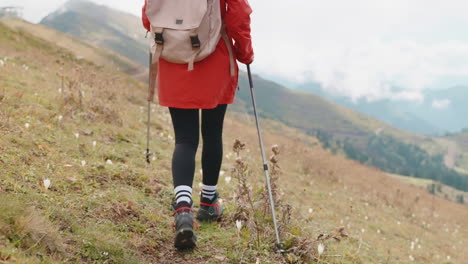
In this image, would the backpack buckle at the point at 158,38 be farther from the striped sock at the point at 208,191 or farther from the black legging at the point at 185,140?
the striped sock at the point at 208,191

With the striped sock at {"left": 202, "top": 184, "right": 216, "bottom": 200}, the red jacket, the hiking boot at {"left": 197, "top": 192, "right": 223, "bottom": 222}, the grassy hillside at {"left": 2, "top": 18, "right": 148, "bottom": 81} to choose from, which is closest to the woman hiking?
the red jacket

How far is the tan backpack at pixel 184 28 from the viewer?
11.7ft

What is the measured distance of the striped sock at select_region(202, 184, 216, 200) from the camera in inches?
183

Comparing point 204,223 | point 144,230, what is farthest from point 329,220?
point 144,230

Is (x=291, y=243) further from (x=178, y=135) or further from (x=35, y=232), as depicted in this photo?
(x=35, y=232)

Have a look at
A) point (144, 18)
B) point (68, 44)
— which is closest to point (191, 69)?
point (144, 18)

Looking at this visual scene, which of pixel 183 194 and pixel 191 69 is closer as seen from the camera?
pixel 191 69

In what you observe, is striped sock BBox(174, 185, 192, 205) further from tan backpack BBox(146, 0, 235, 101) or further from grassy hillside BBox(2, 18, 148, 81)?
grassy hillside BBox(2, 18, 148, 81)

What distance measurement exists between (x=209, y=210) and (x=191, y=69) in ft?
6.58

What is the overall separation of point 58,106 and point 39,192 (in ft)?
17.3

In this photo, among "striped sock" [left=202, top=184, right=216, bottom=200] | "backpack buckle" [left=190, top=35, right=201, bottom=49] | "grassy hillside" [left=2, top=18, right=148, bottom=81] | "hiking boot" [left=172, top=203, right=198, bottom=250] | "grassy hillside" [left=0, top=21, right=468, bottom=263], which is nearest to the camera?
"grassy hillside" [left=0, top=21, right=468, bottom=263]

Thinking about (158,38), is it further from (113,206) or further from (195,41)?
(113,206)

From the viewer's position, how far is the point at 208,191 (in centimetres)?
468

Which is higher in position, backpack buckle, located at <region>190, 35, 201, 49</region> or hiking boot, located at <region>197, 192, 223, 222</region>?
backpack buckle, located at <region>190, 35, 201, 49</region>
